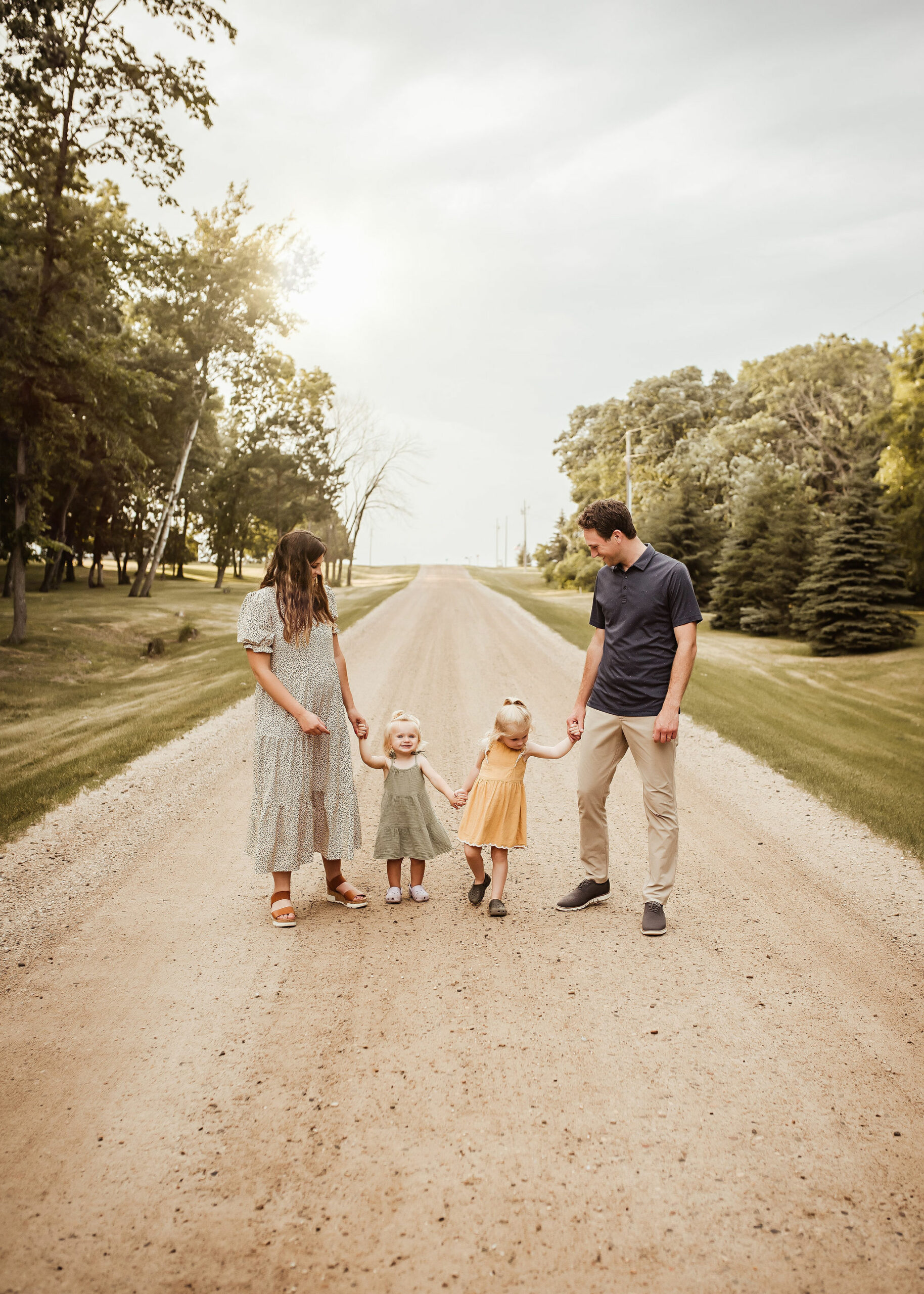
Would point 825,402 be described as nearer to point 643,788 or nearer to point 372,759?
point 643,788

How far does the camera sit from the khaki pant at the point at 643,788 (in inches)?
Answer: 168

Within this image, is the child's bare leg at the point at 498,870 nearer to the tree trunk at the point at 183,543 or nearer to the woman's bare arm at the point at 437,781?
the woman's bare arm at the point at 437,781

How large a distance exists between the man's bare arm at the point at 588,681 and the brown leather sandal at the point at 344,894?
1582mm

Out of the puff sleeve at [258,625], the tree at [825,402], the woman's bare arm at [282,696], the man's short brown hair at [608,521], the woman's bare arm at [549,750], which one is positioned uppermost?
the tree at [825,402]

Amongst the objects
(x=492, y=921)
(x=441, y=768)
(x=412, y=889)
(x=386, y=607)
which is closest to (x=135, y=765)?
(x=441, y=768)

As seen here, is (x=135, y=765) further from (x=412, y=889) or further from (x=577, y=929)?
(x=577, y=929)

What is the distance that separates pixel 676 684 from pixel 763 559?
2196 centimetres

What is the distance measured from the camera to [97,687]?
557 inches

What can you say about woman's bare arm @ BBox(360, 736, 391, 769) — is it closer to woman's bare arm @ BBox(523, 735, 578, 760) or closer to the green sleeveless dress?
the green sleeveless dress

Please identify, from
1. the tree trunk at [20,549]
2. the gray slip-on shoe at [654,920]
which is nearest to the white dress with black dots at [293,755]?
the gray slip-on shoe at [654,920]

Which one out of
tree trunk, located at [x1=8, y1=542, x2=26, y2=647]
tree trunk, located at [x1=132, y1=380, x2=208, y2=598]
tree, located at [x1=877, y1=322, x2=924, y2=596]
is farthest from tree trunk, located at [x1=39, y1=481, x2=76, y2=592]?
tree, located at [x1=877, y1=322, x2=924, y2=596]

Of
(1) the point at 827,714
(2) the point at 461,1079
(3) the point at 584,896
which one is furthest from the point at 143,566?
(2) the point at 461,1079

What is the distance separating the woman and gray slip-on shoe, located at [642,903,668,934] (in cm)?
170

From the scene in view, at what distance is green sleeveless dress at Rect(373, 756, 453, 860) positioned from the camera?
4500mm
